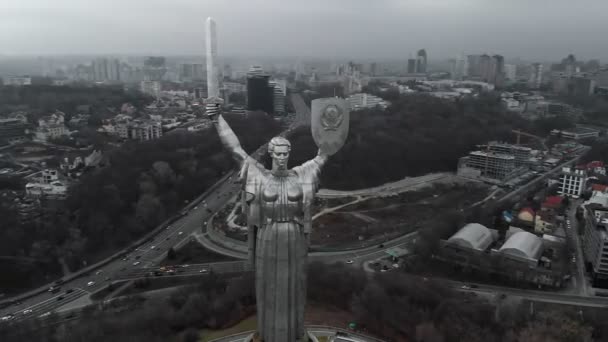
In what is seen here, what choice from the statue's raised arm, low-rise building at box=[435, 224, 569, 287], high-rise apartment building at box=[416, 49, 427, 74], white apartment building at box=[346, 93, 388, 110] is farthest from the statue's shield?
high-rise apartment building at box=[416, 49, 427, 74]

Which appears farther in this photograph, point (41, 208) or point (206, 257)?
point (41, 208)

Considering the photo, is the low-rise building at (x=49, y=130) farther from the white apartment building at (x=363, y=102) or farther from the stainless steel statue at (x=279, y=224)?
the stainless steel statue at (x=279, y=224)

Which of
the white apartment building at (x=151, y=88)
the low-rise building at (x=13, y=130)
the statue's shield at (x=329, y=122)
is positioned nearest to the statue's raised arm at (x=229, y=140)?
the statue's shield at (x=329, y=122)

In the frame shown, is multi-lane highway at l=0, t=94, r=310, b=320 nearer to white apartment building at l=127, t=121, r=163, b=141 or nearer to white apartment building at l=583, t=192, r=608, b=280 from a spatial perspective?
white apartment building at l=127, t=121, r=163, b=141

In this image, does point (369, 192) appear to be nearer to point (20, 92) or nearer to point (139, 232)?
point (139, 232)

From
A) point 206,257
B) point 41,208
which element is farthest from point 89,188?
point 206,257

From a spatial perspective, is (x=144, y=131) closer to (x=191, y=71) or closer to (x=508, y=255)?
(x=508, y=255)

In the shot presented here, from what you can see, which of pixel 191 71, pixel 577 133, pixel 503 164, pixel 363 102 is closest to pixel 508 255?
pixel 503 164
